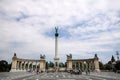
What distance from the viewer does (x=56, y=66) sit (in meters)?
108

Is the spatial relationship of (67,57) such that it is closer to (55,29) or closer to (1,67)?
(55,29)

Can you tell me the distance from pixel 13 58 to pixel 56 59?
21650 millimetres

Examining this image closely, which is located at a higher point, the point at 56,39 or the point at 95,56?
the point at 56,39

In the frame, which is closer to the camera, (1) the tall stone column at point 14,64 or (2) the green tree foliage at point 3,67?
(2) the green tree foliage at point 3,67

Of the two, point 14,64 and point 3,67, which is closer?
point 14,64

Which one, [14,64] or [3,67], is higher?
[14,64]

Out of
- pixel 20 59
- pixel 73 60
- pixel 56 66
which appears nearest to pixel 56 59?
pixel 56 66

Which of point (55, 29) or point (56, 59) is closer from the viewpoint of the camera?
point (56, 59)

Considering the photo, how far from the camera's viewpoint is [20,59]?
10812cm

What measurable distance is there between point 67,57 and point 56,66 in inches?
392

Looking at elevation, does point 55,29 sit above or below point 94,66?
above

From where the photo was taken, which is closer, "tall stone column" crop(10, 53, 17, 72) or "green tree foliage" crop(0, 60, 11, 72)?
"green tree foliage" crop(0, 60, 11, 72)

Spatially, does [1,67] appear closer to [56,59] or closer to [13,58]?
[13,58]

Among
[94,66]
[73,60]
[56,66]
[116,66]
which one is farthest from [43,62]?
[116,66]
